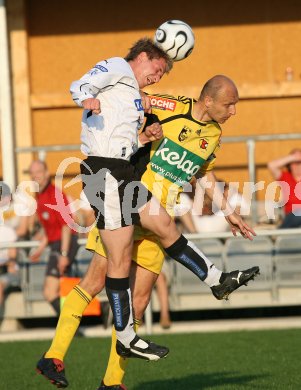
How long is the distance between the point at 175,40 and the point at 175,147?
0.72 m

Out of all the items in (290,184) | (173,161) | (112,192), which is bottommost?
(290,184)

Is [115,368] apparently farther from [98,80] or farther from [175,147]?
[98,80]

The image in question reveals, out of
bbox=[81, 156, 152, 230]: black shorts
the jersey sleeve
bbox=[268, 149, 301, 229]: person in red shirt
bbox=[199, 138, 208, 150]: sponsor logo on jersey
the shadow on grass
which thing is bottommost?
the shadow on grass

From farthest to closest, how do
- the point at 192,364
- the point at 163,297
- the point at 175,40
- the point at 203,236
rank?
1. the point at 163,297
2. the point at 203,236
3. the point at 192,364
4. the point at 175,40

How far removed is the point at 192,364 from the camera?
390 inches

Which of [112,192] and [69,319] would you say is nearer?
[112,192]

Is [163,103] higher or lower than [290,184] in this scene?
higher

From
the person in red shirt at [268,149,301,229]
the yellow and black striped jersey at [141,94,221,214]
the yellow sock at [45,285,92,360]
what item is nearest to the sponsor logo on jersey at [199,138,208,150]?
the yellow and black striped jersey at [141,94,221,214]

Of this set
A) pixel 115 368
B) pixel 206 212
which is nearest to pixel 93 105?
pixel 115 368

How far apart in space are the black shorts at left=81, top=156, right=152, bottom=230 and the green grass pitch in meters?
1.82

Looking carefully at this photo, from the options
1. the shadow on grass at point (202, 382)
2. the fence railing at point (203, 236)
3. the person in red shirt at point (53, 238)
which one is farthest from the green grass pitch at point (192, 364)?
the person in red shirt at point (53, 238)

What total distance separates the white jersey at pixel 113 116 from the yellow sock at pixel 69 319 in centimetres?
98

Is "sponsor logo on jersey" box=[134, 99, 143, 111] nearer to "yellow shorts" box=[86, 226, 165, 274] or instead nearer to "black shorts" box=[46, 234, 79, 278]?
"yellow shorts" box=[86, 226, 165, 274]

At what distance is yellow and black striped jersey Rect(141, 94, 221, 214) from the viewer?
763 cm
